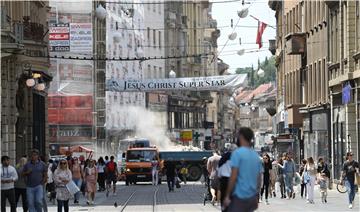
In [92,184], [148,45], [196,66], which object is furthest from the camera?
[196,66]

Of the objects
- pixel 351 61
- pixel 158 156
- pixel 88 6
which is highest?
pixel 88 6

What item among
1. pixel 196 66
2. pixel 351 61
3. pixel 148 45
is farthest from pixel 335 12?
pixel 196 66

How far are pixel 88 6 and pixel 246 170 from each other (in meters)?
66.8

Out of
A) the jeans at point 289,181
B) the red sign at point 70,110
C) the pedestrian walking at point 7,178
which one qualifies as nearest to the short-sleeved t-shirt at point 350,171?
the jeans at point 289,181

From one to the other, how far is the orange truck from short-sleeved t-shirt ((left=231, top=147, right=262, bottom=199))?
173 feet

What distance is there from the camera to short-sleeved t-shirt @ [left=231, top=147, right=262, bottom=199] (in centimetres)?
1531

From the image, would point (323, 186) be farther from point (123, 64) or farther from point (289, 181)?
point (123, 64)

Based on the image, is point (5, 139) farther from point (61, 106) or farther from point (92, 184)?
point (61, 106)

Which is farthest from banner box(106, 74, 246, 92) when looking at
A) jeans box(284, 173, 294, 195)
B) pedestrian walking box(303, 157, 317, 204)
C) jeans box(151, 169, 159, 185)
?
pedestrian walking box(303, 157, 317, 204)

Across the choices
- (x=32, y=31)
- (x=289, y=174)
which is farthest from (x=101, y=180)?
(x=289, y=174)

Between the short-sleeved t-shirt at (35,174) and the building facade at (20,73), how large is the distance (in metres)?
16.1

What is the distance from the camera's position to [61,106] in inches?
3105

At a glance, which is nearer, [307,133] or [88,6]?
[307,133]

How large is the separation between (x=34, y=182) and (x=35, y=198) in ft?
1.28
